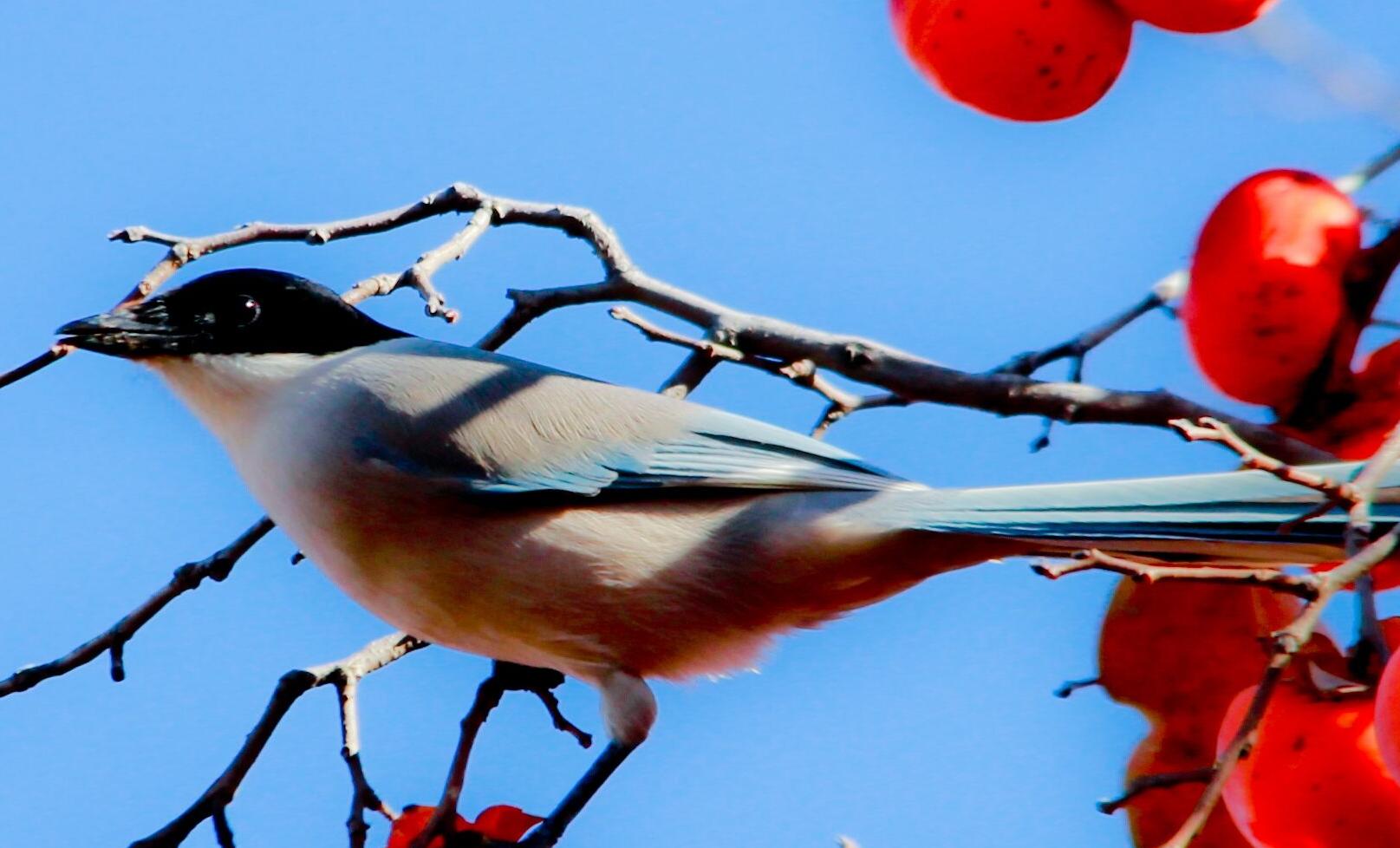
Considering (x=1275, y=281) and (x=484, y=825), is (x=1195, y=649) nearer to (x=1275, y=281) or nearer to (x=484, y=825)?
(x=1275, y=281)

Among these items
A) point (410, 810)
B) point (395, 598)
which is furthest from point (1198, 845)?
point (395, 598)

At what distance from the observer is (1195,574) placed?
5.56 ft

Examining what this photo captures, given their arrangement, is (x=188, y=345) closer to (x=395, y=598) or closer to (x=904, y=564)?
(x=395, y=598)

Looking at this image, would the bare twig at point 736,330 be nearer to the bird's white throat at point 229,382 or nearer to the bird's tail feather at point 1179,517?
the bird's tail feather at point 1179,517

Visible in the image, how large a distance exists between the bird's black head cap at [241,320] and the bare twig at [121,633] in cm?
66

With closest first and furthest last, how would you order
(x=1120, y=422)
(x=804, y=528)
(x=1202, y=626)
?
1. (x=1202, y=626)
2. (x=1120, y=422)
3. (x=804, y=528)

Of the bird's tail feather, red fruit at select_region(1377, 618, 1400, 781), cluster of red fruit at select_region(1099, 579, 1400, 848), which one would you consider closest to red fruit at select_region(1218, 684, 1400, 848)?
cluster of red fruit at select_region(1099, 579, 1400, 848)

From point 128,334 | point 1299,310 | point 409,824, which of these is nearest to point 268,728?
point 409,824

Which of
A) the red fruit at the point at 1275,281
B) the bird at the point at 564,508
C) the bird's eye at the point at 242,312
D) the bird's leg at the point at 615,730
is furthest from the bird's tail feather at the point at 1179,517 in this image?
the bird's eye at the point at 242,312

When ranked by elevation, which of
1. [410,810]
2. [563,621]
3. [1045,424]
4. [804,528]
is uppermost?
[1045,424]

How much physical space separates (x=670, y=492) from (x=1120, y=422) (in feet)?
2.71

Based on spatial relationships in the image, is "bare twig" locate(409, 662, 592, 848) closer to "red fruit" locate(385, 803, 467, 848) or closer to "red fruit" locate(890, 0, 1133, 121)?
"red fruit" locate(385, 803, 467, 848)

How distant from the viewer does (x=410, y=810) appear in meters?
2.57

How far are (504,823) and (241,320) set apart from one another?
1.27m
